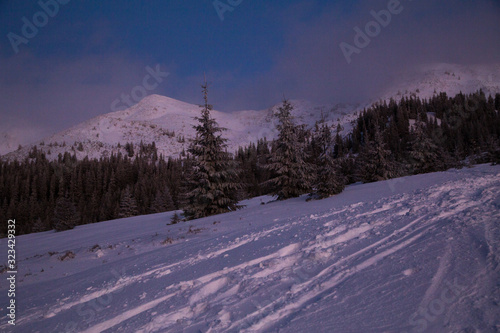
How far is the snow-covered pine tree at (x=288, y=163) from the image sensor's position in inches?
714

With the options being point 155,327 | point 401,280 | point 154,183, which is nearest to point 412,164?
point 401,280

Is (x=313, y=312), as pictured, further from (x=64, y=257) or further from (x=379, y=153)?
(x=379, y=153)

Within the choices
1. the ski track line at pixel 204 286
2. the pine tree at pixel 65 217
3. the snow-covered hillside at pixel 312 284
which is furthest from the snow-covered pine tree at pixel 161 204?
the ski track line at pixel 204 286

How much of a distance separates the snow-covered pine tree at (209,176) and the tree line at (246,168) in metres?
0.07

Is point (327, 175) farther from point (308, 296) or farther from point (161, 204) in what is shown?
point (161, 204)

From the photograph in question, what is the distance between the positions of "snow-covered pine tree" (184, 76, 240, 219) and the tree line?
2.8 inches

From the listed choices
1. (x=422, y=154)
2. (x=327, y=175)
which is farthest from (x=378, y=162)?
(x=327, y=175)

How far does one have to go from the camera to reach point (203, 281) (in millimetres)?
4273

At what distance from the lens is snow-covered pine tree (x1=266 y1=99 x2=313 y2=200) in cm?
1812

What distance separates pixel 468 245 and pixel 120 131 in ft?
701

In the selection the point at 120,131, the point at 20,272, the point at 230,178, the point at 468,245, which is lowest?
the point at 20,272

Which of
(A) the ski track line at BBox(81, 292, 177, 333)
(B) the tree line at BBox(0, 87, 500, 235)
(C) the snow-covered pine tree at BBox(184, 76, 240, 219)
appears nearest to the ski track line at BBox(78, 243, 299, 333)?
(A) the ski track line at BBox(81, 292, 177, 333)

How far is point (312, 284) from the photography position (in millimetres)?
3480

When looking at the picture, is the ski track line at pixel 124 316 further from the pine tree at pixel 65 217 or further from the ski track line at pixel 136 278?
the pine tree at pixel 65 217
